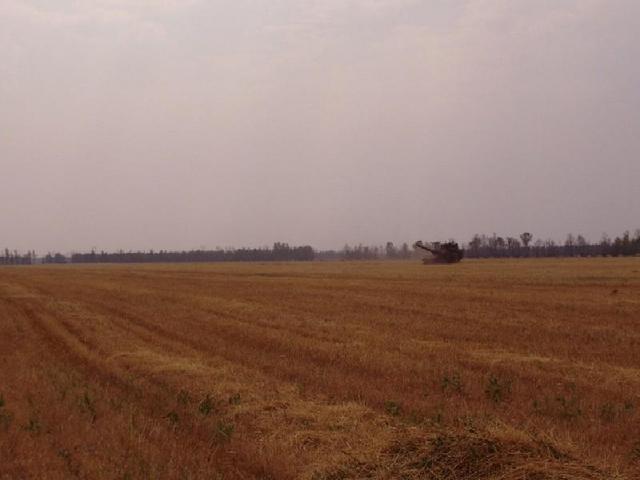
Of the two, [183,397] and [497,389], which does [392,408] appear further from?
[183,397]

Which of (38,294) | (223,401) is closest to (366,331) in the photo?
(223,401)

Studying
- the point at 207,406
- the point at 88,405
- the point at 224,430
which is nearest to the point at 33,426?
the point at 88,405

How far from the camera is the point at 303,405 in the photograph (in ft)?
30.2

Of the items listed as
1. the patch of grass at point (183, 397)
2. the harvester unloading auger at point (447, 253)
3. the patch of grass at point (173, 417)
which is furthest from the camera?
the harvester unloading auger at point (447, 253)

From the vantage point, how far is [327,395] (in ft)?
32.3

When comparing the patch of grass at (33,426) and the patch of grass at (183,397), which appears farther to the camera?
the patch of grass at (183,397)

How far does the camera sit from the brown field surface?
6566mm

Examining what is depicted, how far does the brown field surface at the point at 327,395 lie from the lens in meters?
6.57

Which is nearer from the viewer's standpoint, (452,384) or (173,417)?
(173,417)

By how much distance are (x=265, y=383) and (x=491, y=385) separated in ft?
11.7

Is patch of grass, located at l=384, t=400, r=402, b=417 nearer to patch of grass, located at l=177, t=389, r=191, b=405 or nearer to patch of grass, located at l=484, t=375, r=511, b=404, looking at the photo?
patch of grass, located at l=484, t=375, r=511, b=404

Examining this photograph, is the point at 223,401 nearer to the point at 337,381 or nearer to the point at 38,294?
the point at 337,381

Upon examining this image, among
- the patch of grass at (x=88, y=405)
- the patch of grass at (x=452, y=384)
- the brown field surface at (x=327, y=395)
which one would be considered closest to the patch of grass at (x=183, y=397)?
the brown field surface at (x=327, y=395)

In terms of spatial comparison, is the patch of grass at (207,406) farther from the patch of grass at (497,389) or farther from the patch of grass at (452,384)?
the patch of grass at (497,389)
